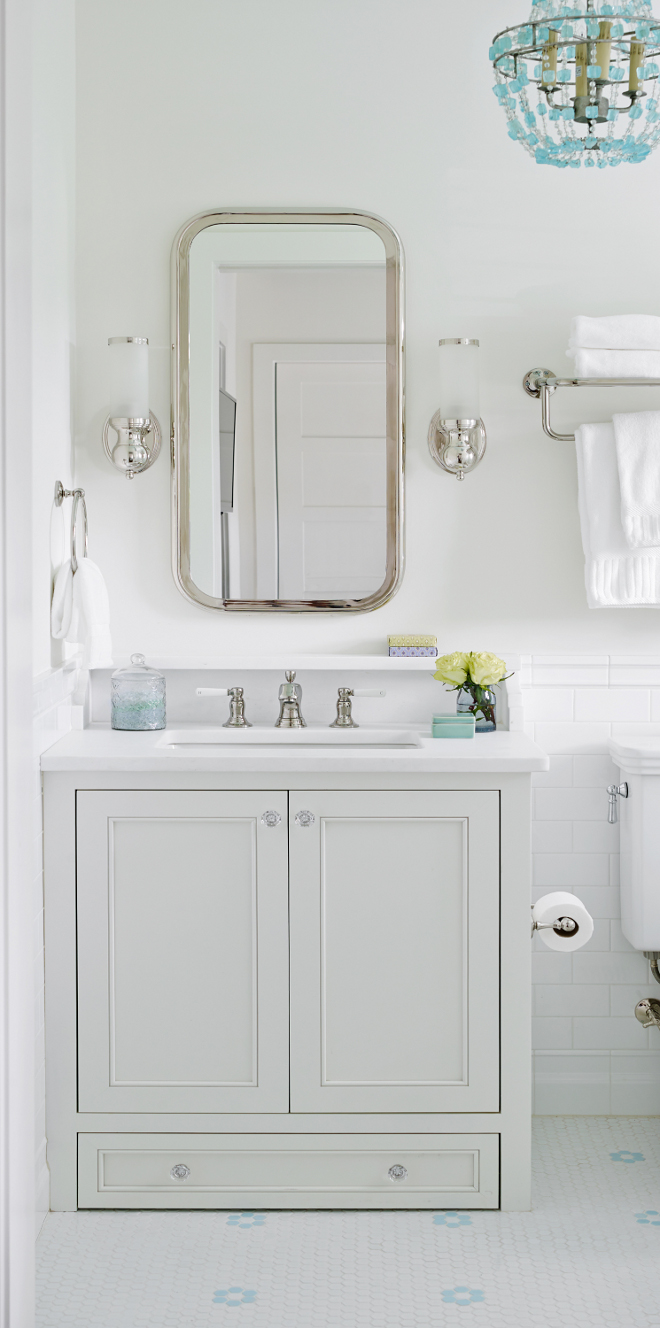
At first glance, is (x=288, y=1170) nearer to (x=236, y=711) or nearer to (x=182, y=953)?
(x=182, y=953)

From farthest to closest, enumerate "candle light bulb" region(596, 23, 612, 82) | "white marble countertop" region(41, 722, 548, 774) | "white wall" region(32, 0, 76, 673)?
"white wall" region(32, 0, 76, 673)
"white marble countertop" region(41, 722, 548, 774)
"candle light bulb" region(596, 23, 612, 82)

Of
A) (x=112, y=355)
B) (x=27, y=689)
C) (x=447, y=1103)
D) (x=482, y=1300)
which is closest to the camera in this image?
(x=27, y=689)

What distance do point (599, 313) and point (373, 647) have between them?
0.93m

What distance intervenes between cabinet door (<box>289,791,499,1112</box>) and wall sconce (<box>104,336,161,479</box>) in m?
0.93

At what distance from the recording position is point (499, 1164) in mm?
2203

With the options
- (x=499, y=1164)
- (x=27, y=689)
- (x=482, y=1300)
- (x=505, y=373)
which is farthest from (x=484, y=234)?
(x=482, y=1300)

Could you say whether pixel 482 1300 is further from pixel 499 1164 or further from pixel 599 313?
pixel 599 313

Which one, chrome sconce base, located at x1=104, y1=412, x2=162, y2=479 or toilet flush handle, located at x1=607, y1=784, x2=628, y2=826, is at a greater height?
chrome sconce base, located at x1=104, y1=412, x2=162, y2=479

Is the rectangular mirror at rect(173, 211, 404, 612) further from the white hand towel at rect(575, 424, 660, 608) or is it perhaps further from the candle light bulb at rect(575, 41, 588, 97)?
the candle light bulb at rect(575, 41, 588, 97)

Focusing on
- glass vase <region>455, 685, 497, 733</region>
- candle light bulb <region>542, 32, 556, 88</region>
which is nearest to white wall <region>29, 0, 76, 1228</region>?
glass vase <region>455, 685, 497, 733</region>

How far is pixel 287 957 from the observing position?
7.16 feet

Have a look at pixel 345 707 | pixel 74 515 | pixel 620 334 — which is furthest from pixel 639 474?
pixel 74 515

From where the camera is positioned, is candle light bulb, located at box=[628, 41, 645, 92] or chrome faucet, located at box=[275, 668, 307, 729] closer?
candle light bulb, located at box=[628, 41, 645, 92]

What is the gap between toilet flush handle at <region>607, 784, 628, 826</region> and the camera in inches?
101
